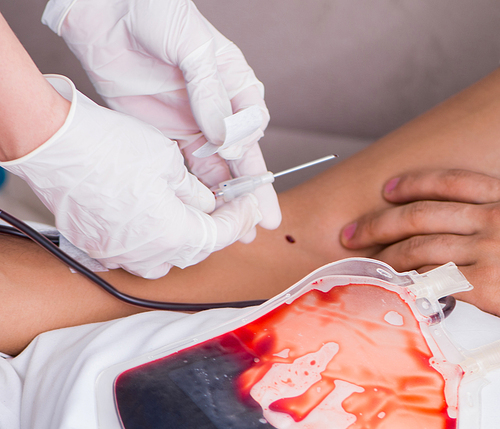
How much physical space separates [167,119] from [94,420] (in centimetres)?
73

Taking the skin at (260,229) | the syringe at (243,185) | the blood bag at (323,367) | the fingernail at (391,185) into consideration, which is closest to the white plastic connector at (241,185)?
the syringe at (243,185)

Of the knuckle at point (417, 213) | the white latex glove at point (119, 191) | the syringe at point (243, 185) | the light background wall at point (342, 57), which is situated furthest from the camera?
the light background wall at point (342, 57)

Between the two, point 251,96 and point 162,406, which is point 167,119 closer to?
point 251,96

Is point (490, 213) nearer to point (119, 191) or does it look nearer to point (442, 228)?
point (442, 228)

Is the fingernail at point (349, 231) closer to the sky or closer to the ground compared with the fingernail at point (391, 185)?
closer to the ground

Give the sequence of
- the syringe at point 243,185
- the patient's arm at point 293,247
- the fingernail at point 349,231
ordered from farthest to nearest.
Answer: the fingernail at point 349,231
the syringe at point 243,185
the patient's arm at point 293,247

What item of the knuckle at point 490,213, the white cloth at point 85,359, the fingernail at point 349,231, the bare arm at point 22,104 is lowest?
the white cloth at point 85,359

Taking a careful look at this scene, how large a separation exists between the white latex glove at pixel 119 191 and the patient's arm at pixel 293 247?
89mm

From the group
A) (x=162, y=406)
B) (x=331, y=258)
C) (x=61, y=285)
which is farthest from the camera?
(x=331, y=258)

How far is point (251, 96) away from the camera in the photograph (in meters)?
1.04

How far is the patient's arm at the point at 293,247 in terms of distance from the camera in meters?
0.82

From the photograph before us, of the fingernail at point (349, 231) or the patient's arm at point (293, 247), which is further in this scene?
the fingernail at point (349, 231)

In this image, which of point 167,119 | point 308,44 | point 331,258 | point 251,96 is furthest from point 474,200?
point 308,44

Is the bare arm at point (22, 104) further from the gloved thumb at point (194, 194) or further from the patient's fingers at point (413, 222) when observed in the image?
the patient's fingers at point (413, 222)
